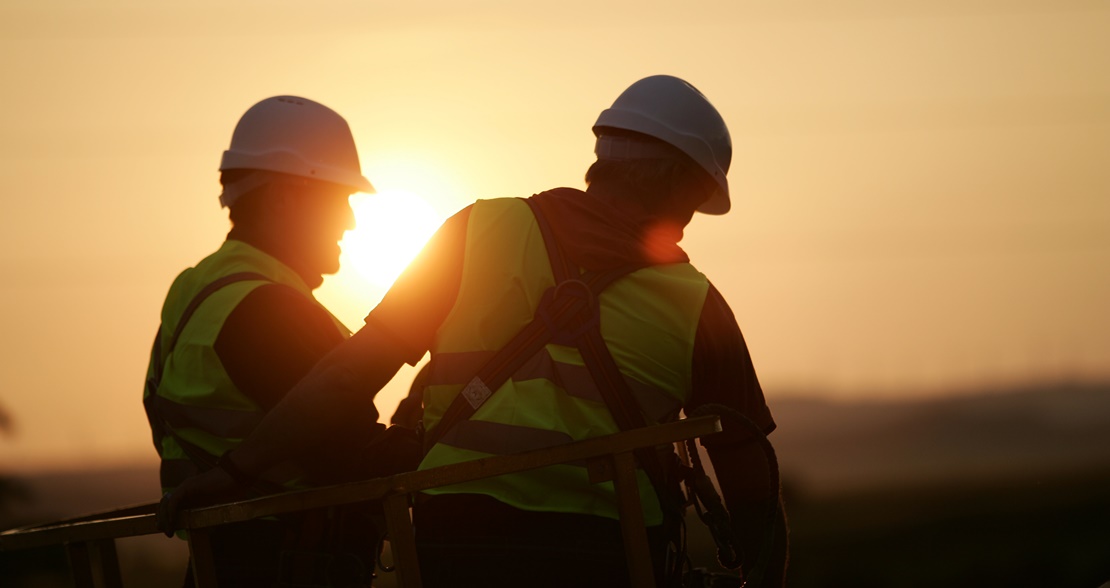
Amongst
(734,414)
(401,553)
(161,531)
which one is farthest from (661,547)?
(161,531)

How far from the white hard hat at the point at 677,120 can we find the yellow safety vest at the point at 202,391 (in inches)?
65.2

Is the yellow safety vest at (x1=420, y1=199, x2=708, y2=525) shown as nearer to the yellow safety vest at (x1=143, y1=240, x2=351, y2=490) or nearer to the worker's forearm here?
the worker's forearm

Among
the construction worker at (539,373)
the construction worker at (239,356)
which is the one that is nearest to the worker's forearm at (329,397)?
the construction worker at (539,373)

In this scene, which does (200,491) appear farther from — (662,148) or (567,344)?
→ (662,148)

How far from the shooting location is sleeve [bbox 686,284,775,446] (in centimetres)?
465

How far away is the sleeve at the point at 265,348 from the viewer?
18.5 ft

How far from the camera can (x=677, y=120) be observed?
17.0 ft

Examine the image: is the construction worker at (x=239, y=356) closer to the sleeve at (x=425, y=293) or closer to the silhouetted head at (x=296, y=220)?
the silhouetted head at (x=296, y=220)

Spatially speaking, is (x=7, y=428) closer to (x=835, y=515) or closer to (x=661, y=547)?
(x=661, y=547)

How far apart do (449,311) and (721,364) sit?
92cm

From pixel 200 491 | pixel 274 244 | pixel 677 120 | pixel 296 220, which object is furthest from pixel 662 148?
pixel 296 220

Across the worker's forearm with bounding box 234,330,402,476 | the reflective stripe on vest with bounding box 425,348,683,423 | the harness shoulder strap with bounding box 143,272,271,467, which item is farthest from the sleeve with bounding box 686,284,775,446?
the harness shoulder strap with bounding box 143,272,271,467

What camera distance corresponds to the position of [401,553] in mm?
4375

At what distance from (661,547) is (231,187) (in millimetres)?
3095
